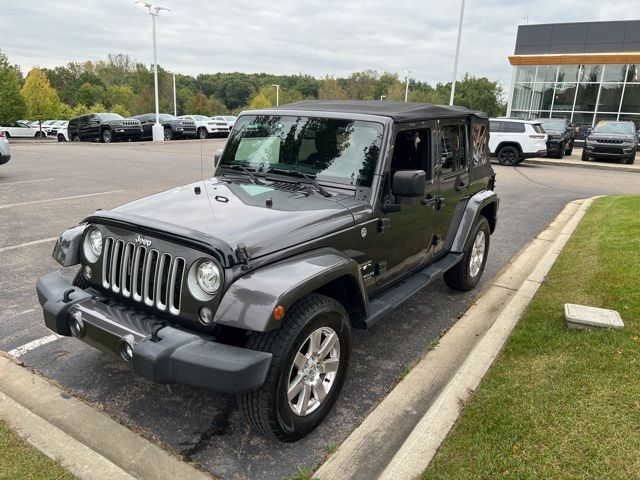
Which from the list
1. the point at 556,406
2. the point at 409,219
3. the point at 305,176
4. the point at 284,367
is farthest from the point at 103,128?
the point at 556,406

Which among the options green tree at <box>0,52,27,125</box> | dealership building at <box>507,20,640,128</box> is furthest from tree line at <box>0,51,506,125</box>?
dealership building at <box>507,20,640,128</box>

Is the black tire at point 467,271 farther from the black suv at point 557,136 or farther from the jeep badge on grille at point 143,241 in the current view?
the black suv at point 557,136

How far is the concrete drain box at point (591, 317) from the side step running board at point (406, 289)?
Answer: 3.58 feet

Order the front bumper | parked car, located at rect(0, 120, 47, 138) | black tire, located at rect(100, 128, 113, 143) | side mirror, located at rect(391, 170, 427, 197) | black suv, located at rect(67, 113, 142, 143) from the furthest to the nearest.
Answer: parked car, located at rect(0, 120, 47, 138) → black tire, located at rect(100, 128, 113, 143) → black suv, located at rect(67, 113, 142, 143) → side mirror, located at rect(391, 170, 427, 197) → the front bumper

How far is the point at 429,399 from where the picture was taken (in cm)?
343

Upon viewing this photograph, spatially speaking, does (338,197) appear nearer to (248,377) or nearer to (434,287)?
(248,377)

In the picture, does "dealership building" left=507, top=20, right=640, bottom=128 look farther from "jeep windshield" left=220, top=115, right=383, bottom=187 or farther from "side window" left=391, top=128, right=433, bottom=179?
"jeep windshield" left=220, top=115, right=383, bottom=187

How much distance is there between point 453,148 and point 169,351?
3417 millimetres

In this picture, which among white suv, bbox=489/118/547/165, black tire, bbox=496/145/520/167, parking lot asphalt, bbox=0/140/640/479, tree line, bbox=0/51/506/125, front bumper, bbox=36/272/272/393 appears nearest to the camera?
front bumper, bbox=36/272/272/393

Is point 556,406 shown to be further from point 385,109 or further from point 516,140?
point 516,140

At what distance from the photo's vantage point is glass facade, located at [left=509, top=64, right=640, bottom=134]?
30219 millimetres

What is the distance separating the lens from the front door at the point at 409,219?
3766 mm

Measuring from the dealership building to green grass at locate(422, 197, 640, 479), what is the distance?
3100cm

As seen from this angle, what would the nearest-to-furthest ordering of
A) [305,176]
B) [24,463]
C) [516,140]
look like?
[24,463], [305,176], [516,140]
